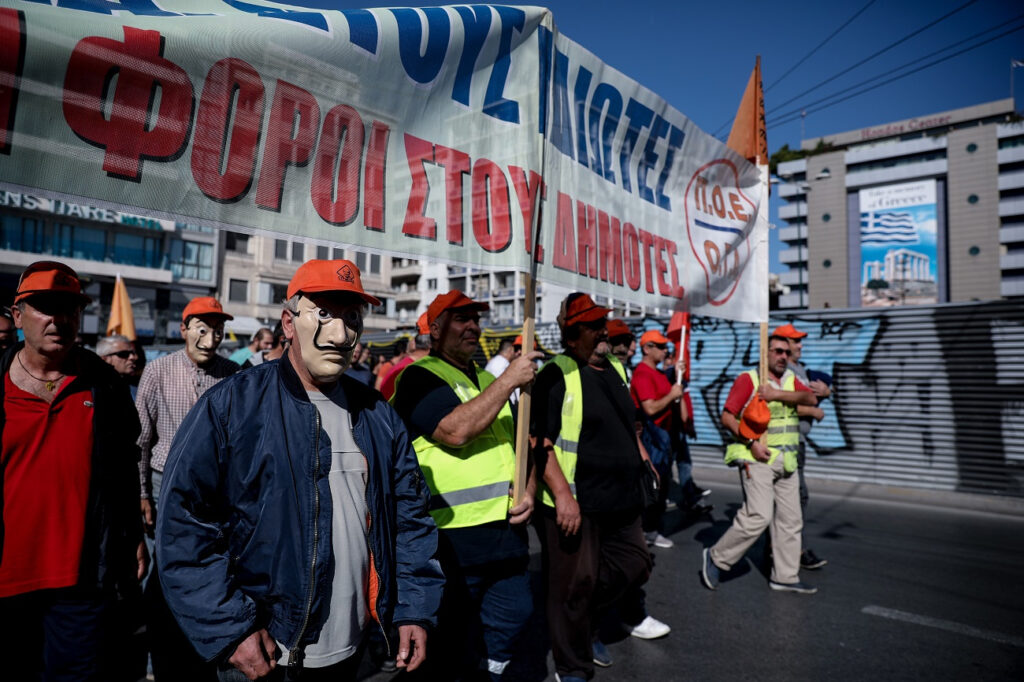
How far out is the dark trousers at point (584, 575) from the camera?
337 centimetres

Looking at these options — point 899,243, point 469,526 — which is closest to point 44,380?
point 469,526

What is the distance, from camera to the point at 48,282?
2.52 meters

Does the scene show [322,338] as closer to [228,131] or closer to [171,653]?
[228,131]

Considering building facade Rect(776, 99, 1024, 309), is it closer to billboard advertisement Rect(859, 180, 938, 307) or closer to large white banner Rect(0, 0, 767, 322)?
billboard advertisement Rect(859, 180, 938, 307)

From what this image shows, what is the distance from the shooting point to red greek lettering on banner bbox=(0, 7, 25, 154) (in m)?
1.64

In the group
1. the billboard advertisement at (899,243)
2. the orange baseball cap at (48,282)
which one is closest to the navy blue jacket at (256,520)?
the orange baseball cap at (48,282)

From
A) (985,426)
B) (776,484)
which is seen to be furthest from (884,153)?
(776,484)

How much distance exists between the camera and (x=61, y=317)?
2572 millimetres

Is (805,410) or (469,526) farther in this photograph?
(805,410)

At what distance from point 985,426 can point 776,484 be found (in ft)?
21.2

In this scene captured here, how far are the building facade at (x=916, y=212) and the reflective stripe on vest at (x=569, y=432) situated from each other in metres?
68.4

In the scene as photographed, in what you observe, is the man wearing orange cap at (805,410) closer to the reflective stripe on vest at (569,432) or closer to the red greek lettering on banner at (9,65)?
the reflective stripe on vest at (569,432)

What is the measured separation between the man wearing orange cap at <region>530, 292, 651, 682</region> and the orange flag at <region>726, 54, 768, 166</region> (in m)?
2.07

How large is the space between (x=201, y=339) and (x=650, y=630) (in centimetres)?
335
